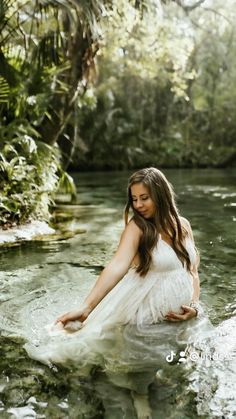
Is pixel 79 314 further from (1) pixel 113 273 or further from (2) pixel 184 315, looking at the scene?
(2) pixel 184 315

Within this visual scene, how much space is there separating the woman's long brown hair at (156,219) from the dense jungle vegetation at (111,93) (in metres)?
5.10

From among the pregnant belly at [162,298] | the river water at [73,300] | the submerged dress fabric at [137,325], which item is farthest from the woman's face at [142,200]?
the river water at [73,300]

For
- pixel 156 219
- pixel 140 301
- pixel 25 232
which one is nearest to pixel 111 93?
pixel 25 232

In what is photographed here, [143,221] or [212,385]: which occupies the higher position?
[143,221]

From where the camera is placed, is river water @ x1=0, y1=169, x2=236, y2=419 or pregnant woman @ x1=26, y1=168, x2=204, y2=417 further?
pregnant woman @ x1=26, y1=168, x2=204, y2=417

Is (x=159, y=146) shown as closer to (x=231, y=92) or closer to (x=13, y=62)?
(x=231, y=92)

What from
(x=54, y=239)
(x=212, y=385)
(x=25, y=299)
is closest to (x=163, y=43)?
(x=54, y=239)

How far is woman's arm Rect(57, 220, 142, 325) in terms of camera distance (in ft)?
11.1

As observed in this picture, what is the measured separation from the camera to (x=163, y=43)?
16.1 meters

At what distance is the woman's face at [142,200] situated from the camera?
3.53 metres

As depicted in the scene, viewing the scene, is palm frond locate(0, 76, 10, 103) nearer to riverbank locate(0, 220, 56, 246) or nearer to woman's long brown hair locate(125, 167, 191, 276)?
riverbank locate(0, 220, 56, 246)

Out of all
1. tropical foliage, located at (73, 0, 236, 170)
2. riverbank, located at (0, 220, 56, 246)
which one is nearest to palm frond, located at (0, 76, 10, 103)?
riverbank, located at (0, 220, 56, 246)

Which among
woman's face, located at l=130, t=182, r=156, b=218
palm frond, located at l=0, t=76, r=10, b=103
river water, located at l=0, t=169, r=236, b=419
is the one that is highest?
palm frond, located at l=0, t=76, r=10, b=103

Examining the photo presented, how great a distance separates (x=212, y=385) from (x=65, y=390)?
3.10 ft
